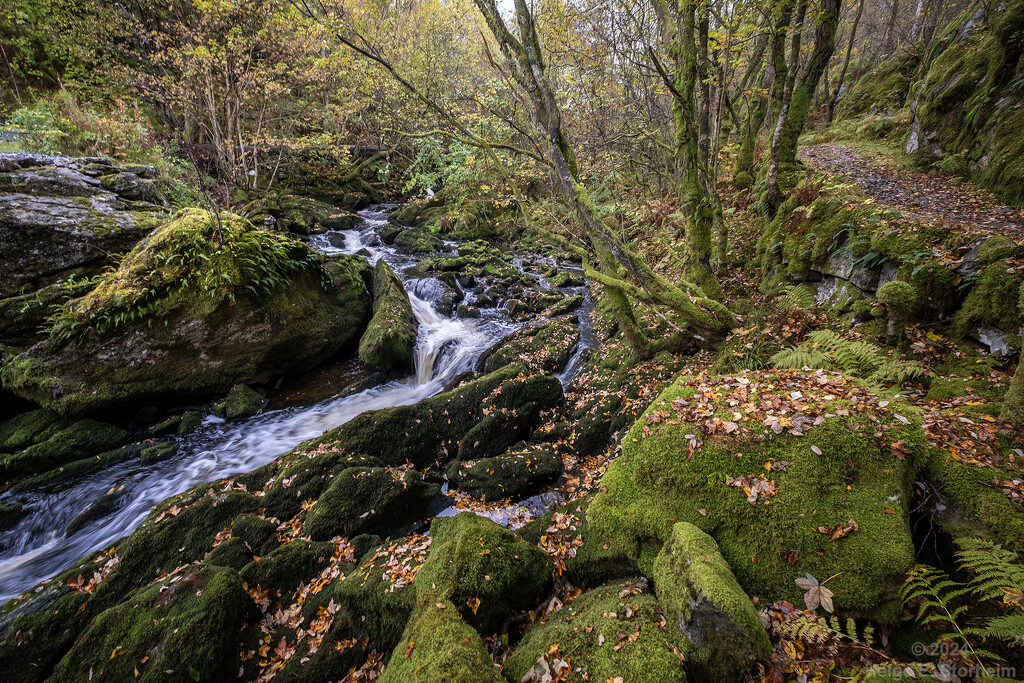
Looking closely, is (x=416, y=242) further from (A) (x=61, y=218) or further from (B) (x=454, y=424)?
(B) (x=454, y=424)

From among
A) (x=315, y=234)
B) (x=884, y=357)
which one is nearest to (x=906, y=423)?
(x=884, y=357)

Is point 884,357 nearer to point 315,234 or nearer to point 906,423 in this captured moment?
point 906,423

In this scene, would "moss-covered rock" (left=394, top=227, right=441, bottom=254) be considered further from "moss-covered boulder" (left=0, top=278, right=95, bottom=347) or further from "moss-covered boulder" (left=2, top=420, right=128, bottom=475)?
"moss-covered boulder" (left=2, top=420, right=128, bottom=475)

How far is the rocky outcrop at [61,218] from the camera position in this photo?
8.66 metres

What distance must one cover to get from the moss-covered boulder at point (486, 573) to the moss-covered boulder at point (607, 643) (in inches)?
14.1

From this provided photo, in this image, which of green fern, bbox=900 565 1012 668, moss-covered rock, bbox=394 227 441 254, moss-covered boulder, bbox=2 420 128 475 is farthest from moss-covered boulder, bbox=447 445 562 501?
moss-covered rock, bbox=394 227 441 254

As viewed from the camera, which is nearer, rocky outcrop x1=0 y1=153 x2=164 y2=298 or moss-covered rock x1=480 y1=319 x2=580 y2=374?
rocky outcrop x1=0 y1=153 x2=164 y2=298

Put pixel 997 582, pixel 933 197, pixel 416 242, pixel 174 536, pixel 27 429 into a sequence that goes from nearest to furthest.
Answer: pixel 997 582
pixel 174 536
pixel 933 197
pixel 27 429
pixel 416 242

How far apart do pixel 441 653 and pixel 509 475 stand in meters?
3.42

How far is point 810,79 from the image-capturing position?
8.48m

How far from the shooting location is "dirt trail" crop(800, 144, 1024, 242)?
18.2ft

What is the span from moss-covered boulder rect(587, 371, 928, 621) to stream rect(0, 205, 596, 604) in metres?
5.32

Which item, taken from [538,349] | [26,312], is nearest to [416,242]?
[538,349]

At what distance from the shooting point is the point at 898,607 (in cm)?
256
